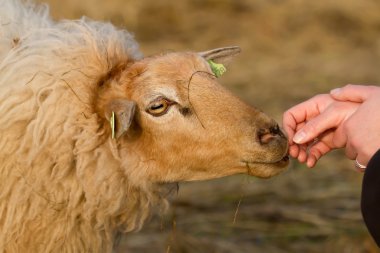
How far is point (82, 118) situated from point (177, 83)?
1.46ft

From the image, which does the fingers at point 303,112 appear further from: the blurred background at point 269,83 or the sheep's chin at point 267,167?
the blurred background at point 269,83

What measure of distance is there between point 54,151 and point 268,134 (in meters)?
0.92

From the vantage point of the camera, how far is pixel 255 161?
11.6ft

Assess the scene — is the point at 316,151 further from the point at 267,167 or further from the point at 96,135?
the point at 96,135

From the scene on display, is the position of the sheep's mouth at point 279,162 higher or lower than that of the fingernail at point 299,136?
lower

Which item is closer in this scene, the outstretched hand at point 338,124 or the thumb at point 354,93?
the outstretched hand at point 338,124

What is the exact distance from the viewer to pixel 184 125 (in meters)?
3.59

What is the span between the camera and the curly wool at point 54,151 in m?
3.65

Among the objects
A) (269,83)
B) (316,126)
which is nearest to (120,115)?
(316,126)

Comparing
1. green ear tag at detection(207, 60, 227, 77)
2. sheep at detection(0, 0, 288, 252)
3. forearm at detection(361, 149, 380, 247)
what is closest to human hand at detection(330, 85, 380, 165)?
forearm at detection(361, 149, 380, 247)

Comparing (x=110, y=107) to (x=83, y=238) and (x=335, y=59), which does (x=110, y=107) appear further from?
(x=335, y=59)

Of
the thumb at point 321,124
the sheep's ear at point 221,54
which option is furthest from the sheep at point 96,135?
the thumb at point 321,124

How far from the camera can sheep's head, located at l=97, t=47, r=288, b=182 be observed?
3.50m

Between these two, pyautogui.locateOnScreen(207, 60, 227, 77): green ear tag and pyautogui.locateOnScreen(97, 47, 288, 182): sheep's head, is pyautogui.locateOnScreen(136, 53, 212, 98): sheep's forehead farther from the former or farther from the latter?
pyautogui.locateOnScreen(207, 60, 227, 77): green ear tag
